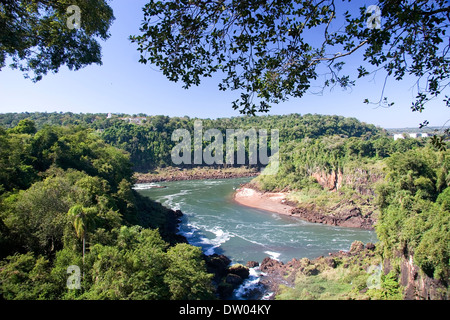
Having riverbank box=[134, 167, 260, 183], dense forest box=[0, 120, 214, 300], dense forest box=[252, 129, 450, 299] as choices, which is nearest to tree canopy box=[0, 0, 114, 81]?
dense forest box=[0, 120, 214, 300]

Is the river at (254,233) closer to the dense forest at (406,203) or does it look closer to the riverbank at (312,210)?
the riverbank at (312,210)

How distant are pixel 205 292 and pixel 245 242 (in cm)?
1045

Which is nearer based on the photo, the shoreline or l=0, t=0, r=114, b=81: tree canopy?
l=0, t=0, r=114, b=81: tree canopy

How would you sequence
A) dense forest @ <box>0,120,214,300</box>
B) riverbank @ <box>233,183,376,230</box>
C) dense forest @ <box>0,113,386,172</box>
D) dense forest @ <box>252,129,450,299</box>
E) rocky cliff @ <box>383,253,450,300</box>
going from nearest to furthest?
dense forest @ <box>0,120,214,300</box> → rocky cliff @ <box>383,253,450,300</box> → dense forest @ <box>252,129,450,299</box> → riverbank @ <box>233,183,376,230</box> → dense forest @ <box>0,113,386,172</box>

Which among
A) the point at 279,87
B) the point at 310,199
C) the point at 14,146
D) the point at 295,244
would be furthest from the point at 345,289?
the point at 14,146

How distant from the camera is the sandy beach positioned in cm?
3020

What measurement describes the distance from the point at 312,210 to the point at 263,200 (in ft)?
24.3

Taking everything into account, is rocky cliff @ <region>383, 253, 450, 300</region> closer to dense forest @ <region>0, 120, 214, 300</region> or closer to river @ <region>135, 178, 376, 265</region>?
river @ <region>135, 178, 376, 265</region>

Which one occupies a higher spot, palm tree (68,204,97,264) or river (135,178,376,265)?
palm tree (68,204,97,264)

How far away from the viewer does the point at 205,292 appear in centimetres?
1005

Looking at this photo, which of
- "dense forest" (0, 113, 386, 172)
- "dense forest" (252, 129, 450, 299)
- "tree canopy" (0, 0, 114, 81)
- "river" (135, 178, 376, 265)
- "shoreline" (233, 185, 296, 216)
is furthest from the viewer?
"dense forest" (0, 113, 386, 172)

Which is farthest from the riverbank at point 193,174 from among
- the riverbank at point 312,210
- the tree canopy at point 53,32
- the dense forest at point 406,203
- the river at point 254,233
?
the tree canopy at point 53,32

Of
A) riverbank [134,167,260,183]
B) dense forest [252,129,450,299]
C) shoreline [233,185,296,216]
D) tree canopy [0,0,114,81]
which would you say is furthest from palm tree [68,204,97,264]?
riverbank [134,167,260,183]

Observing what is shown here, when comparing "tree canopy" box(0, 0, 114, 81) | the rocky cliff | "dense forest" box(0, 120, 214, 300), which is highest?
"tree canopy" box(0, 0, 114, 81)
